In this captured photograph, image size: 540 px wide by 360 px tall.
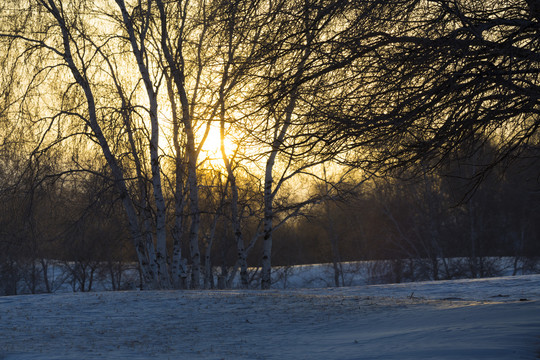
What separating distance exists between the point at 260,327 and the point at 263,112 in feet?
10.7

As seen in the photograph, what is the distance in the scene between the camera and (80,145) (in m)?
13.4

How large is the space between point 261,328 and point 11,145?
852 cm

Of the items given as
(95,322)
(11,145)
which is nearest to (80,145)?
(11,145)

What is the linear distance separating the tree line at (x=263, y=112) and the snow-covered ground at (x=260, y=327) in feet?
5.06

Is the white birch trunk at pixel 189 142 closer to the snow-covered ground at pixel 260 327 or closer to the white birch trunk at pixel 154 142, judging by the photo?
the white birch trunk at pixel 154 142

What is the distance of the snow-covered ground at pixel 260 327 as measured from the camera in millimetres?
5352

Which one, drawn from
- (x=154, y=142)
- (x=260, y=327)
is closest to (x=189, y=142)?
(x=154, y=142)

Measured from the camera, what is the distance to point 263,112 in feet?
20.8

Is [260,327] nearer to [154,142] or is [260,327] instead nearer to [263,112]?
[263,112]

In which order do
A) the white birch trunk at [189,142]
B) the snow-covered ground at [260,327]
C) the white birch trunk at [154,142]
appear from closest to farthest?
the snow-covered ground at [260,327] → the white birch trunk at [189,142] → the white birch trunk at [154,142]

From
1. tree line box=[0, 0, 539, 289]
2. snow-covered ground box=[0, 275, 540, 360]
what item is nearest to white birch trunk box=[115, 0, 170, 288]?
tree line box=[0, 0, 539, 289]

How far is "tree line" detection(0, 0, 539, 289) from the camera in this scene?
18.2ft

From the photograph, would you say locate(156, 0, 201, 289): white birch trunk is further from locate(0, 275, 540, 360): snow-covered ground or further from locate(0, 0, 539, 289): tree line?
locate(0, 275, 540, 360): snow-covered ground

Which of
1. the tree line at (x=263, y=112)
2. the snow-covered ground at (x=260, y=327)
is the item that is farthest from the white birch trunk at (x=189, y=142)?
the snow-covered ground at (x=260, y=327)
